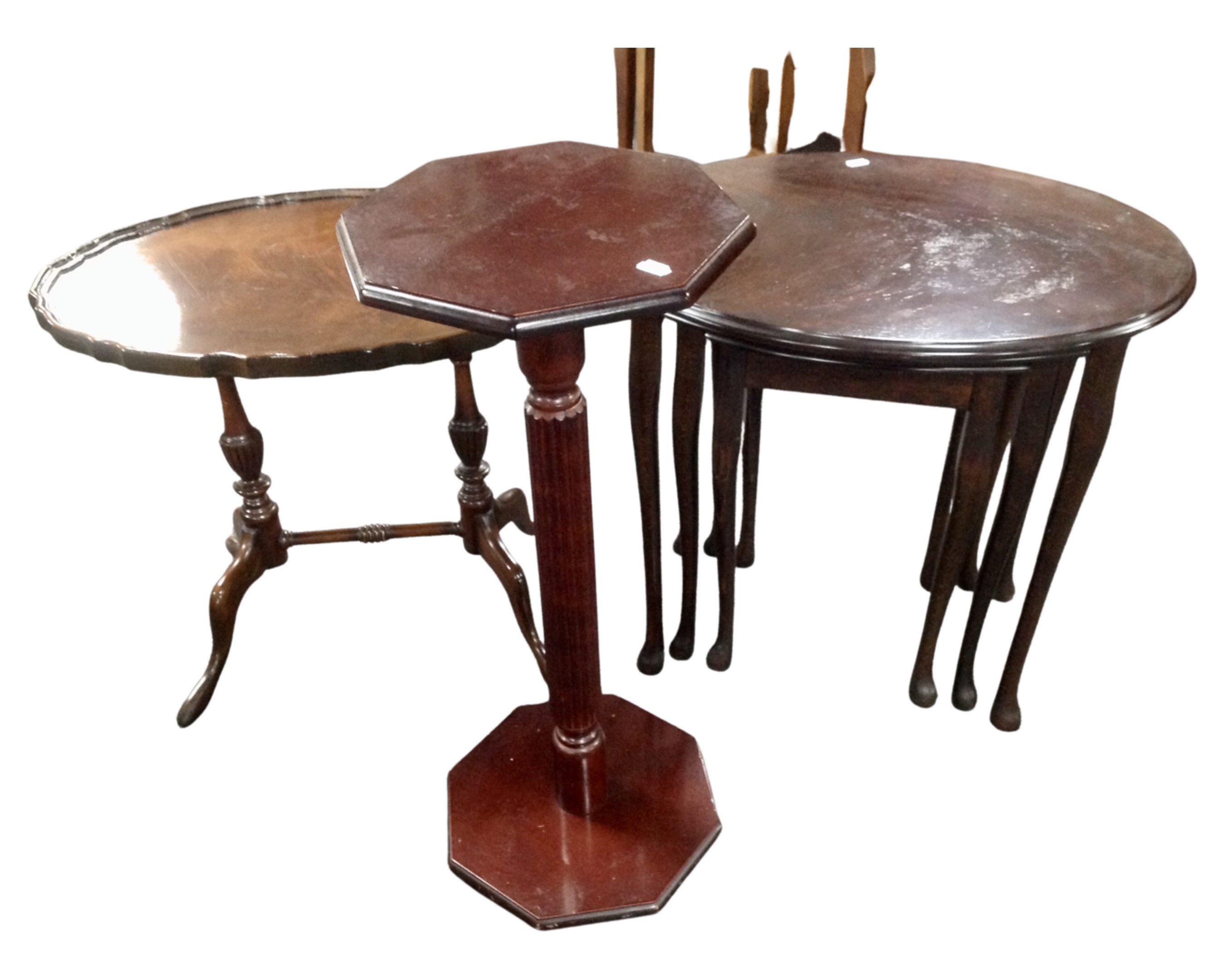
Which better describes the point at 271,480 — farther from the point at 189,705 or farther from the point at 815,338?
the point at 815,338

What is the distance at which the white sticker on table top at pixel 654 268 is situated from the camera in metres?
1.26

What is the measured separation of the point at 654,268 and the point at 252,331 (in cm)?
79

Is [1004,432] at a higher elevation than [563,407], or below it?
below

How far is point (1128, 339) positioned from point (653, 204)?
0.89 m

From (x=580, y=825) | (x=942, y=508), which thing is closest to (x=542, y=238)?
(x=580, y=825)

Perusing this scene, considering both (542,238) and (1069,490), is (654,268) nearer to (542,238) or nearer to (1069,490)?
(542,238)

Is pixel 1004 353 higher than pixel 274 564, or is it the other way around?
pixel 1004 353

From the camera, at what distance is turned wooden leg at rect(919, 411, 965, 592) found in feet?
7.36

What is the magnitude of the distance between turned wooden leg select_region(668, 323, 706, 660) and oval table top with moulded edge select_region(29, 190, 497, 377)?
434 millimetres

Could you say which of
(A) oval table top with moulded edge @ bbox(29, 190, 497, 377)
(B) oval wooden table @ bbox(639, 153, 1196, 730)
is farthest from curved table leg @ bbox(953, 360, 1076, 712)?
(A) oval table top with moulded edge @ bbox(29, 190, 497, 377)

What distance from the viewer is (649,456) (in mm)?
2123

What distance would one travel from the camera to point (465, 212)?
4.84 ft

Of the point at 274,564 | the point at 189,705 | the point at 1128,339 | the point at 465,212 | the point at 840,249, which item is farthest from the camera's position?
the point at 274,564

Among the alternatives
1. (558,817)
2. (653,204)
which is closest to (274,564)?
(558,817)
